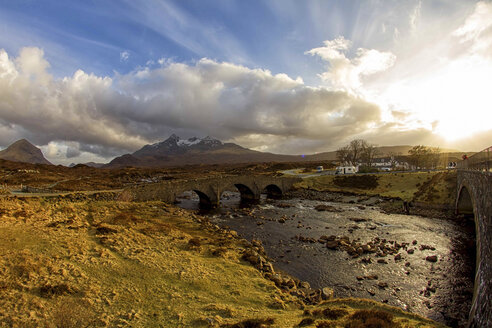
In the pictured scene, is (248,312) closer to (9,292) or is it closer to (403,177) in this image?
(9,292)

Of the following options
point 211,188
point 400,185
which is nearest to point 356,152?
point 400,185

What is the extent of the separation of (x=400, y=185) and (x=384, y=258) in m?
41.8

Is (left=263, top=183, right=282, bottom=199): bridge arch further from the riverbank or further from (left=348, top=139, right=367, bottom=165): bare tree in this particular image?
(left=348, top=139, right=367, bottom=165): bare tree

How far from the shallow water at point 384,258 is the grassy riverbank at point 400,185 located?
31.1 feet

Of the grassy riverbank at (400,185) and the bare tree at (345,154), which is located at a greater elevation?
the bare tree at (345,154)

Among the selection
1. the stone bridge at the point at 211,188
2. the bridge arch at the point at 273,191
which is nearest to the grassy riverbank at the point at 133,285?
the stone bridge at the point at 211,188

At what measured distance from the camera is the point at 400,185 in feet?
181

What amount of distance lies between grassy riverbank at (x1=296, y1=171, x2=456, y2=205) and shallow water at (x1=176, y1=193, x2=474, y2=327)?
31.1ft

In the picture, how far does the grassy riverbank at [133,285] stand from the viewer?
29.9 feet

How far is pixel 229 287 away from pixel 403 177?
201 ft

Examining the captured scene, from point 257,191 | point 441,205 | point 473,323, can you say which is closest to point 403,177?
point 441,205

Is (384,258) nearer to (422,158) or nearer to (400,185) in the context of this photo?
(400,185)

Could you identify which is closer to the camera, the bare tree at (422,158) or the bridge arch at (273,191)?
the bridge arch at (273,191)

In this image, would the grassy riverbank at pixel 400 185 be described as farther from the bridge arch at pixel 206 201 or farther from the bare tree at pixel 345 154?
the bare tree at pixel 345 154
